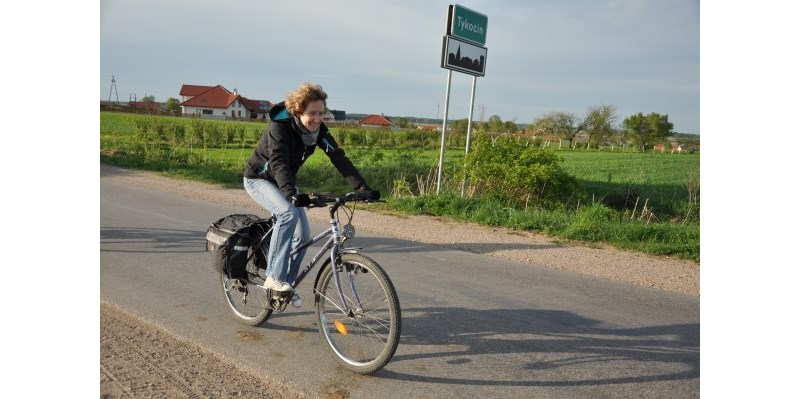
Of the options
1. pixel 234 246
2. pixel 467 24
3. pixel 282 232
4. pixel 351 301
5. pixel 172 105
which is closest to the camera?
pixel 351 301

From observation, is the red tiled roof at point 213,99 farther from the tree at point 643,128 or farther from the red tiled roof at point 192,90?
the tree at point 643,128

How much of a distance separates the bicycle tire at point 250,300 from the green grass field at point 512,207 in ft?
19.4

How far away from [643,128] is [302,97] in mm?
70415

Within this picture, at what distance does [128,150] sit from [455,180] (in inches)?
672

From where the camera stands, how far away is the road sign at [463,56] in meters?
12.5

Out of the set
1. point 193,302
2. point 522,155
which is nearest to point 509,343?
point 193,302

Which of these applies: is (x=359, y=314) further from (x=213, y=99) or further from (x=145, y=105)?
(x=213, y=99)

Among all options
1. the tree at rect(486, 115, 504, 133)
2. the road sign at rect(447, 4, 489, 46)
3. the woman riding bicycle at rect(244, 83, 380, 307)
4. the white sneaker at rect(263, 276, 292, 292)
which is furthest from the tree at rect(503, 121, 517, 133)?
the white sneaker at rect(263, 276, 292, 292)

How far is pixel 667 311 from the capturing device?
567cm

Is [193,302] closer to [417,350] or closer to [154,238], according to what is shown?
[417,350]

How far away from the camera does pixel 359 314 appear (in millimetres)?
4035

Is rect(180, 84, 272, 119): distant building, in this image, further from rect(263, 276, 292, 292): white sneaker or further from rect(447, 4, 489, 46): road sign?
rect(263, 276, 292, 292): white sneaker

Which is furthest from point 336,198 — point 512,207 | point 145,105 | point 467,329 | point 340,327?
point 145,105

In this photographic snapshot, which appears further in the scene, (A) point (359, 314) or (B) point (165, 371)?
(A) point (359, 314)
